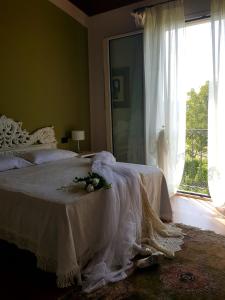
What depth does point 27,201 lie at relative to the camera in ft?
6.84

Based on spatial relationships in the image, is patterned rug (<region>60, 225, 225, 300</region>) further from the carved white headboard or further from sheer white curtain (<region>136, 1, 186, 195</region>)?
the carved white headboard

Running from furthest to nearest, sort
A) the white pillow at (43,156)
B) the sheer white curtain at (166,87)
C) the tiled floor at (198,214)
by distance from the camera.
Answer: the sheer white curtain at (166,87) < the white pillow at (43,156) < the tiled floor at (198,214)

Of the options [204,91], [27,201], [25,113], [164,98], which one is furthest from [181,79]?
[27,201]

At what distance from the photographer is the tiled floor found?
3.03 meters

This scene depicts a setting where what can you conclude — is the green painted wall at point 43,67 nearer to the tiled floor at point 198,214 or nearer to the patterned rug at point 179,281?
the tiled floor at point 198,214

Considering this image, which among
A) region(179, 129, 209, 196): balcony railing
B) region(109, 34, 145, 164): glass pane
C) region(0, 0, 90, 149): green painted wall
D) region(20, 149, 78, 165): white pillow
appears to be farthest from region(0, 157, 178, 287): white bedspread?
region(179, 129, 209, 196): balcony railing

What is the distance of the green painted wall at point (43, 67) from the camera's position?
3.58 m

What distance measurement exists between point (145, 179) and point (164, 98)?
61.9 inches

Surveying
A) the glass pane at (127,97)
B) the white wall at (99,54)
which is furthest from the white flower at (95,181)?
the white wall at (99,54)

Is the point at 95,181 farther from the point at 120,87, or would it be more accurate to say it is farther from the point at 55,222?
the point at 120,87

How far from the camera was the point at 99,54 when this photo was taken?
4.78m

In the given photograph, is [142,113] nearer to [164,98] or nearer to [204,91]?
[164,98]

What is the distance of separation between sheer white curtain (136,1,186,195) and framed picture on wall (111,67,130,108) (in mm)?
504

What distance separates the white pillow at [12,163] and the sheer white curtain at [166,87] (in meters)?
1.85
